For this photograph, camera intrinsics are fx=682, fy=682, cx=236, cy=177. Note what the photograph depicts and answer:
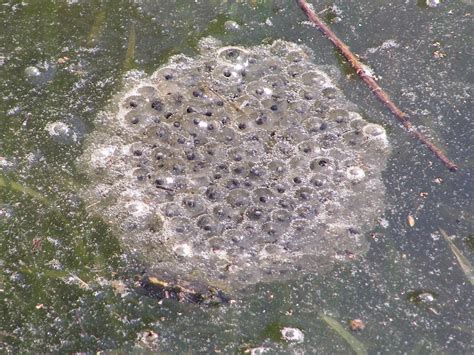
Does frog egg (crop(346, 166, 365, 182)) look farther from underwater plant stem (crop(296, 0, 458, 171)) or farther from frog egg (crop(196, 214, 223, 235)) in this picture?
frog egg (crop(196, 214, 223, 235))

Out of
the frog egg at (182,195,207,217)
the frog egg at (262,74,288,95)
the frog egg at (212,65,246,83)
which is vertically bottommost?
the frog egg at (182,195,207,217)

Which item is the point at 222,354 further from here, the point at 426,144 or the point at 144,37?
the point at 144,37

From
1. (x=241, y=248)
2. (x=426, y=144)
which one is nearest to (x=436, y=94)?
(x=426, y=144)

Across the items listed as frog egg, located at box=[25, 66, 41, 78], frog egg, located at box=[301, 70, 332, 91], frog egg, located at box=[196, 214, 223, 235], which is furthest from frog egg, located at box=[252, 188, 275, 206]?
frog egg, located at box=[25, 66, 41, 78]

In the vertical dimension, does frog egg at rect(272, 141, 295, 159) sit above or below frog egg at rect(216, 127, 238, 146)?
above

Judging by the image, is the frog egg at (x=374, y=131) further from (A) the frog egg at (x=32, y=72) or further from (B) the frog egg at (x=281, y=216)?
(A) the frog egg at (x=32, y=72)

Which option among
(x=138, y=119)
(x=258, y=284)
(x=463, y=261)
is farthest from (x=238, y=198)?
(x=463, y=261)
